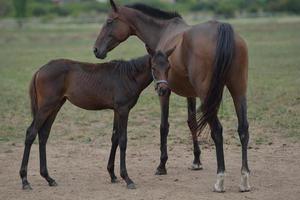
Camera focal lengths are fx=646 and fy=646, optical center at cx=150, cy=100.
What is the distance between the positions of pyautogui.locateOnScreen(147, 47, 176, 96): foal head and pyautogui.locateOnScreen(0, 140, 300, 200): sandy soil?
1.28 meters

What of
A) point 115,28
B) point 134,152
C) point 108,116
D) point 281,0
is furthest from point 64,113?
point 281,0

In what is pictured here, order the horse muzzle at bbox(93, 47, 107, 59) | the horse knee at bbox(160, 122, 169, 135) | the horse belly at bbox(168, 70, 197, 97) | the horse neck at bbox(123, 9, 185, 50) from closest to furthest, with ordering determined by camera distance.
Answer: the horse belly at bbox(168, 70, 197, 97), the horse muzzle at bbox(93, 47, 107, 59), the horse knee at bbox(160, 122, 169, 135), the horse neck at bbox(123, 9, 185, 50)

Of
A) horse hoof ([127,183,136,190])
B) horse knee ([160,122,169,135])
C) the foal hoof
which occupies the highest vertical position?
horse knee ([160,122,169,135])

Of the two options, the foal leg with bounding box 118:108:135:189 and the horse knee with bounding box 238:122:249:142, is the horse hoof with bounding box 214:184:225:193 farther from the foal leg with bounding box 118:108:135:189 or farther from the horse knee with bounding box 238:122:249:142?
the foal leg with bounding box 118:108:135:189

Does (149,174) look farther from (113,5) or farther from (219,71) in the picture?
(113,5)

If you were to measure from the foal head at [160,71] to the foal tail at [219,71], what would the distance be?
0.58m

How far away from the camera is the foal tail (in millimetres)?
7734

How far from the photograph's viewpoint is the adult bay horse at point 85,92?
816 cm

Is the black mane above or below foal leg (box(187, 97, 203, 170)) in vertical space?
above

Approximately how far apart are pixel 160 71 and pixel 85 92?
1.23 m

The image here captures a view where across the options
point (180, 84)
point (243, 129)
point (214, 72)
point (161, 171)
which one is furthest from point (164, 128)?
point (214, 72)

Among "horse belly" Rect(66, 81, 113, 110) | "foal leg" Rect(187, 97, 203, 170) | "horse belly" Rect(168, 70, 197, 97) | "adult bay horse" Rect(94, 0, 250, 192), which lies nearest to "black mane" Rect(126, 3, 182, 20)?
"adult bay horse" Rect(94, 0, 250, 192)

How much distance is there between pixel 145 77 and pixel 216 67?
1046 millimetres

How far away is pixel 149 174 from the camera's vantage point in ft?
29.8
